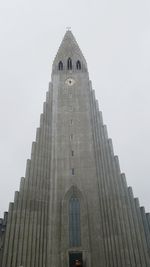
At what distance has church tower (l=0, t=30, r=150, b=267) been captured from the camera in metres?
29.2

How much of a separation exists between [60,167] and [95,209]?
712 centimetres

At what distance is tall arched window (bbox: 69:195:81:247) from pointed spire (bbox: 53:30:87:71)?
26.5 metres

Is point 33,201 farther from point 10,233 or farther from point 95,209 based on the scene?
point 95,209

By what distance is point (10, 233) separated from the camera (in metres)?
30.2

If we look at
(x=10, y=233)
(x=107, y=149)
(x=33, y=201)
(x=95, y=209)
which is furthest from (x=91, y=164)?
(x=10, y=233)

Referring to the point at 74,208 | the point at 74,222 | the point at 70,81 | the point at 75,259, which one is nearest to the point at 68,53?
the point at 70,81

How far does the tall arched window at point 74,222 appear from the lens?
3050cm

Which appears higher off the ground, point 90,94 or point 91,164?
point 90,94

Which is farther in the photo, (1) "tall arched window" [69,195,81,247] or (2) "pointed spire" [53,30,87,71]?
(2) "pointed spire" [53,30,87,71]

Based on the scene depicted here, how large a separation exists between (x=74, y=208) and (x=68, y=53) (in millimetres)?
32637

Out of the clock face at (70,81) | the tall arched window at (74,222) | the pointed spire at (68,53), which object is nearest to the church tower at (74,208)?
the tall arched window at (74,222)

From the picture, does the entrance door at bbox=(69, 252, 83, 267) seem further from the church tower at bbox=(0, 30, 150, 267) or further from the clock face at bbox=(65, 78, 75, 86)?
the clock face at bbox=(65, 78, 75, 86)

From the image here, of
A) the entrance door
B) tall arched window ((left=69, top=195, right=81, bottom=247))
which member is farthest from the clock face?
the entrance door

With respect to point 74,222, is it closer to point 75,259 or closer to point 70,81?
point 75,259
